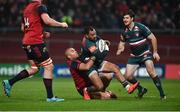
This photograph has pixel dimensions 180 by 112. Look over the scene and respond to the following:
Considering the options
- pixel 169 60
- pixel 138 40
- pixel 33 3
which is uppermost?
pixel 33 3

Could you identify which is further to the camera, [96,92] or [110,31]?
[110,31]

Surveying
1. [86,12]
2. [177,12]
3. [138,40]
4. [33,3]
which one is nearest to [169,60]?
[177,12]

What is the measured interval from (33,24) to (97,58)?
1780mm

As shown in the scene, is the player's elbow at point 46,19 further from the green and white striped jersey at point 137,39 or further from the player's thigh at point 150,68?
the player's thigh at point 150,68

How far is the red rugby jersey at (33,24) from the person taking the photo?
13.5 meters

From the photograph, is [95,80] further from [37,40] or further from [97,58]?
[37,40]

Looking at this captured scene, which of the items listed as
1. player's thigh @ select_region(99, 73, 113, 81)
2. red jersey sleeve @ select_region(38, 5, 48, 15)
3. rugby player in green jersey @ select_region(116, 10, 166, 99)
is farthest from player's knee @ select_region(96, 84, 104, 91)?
red jersey sleeve @ select_region(38, 5, 48, 15)

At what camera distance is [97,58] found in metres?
14.4

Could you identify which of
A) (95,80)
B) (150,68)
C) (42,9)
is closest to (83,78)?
(95,80)

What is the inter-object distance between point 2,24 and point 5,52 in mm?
1245

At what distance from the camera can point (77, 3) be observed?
28.4 metres

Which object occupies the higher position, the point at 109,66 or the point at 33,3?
the point at 33,3

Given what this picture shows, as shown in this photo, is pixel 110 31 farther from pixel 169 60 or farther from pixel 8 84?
pixel 8 84

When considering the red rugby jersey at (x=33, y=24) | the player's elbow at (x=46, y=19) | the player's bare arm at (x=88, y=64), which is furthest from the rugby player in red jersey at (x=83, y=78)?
the player's elbow at (x=46, y=19)
